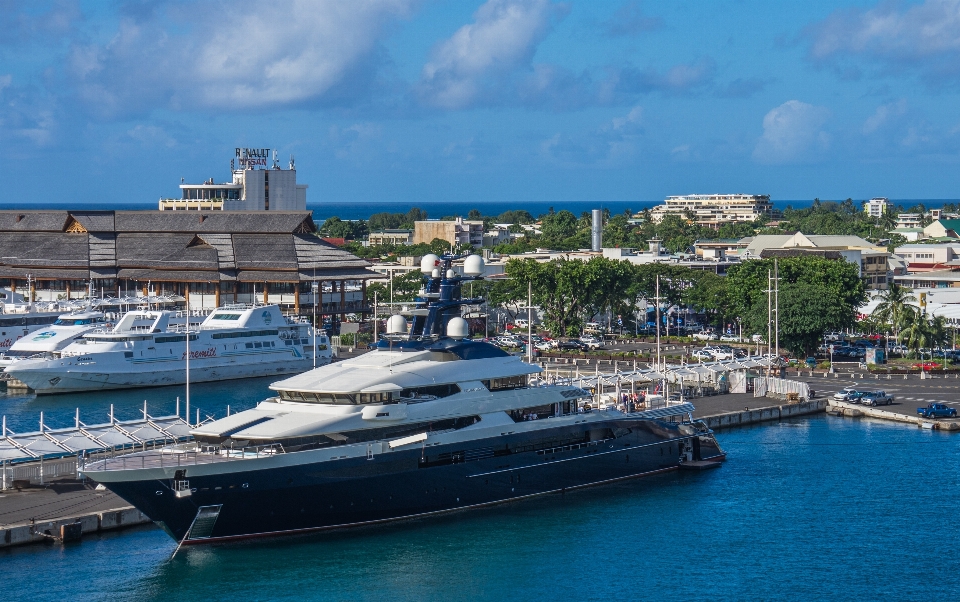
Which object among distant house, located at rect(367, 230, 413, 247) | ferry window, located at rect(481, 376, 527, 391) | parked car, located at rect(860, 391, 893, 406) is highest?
distant house, located at rect(367, 230, 413, 247)

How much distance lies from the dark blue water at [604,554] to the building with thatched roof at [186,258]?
Answer: 53959mm

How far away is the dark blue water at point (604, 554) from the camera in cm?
3575

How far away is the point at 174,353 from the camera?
253 ft

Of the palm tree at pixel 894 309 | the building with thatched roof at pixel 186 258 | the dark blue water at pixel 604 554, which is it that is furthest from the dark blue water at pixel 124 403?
the palm tree at pixel 894 309

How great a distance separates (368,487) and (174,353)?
129ft

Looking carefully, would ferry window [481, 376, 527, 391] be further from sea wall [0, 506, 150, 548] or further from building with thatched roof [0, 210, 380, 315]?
building with thatched roof [0, 210, 380, 315]

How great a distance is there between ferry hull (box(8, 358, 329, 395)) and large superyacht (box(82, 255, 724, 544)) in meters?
32.2

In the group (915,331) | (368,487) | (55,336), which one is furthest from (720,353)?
(368,487)

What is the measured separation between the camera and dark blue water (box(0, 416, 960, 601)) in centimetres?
3575

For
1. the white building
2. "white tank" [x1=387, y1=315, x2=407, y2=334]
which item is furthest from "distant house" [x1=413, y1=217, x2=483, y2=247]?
"white tank" [x1=387, y1=315, x2=407, y2=334]

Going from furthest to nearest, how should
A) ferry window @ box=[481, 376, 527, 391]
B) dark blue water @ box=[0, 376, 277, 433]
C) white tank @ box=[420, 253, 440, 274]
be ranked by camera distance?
1. dark blue water @ box=[0, 376, 277, 433]
2. white tank @ box=[420, 253, 440, 274]
3. ferry window @ box=[481, 376, 527, 391]

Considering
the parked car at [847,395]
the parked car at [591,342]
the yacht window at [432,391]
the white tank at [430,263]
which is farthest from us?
the parked car at [591,342]

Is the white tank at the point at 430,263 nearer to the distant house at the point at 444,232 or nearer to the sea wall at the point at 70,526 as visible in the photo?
the sea wall at the point at 70,526

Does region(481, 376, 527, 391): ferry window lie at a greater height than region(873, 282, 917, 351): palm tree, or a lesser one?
lesser
